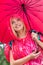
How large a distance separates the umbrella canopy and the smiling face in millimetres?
30

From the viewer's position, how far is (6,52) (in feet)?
5.24

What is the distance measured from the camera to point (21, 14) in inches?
65.2

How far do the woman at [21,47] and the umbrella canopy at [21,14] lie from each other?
36 millimetres

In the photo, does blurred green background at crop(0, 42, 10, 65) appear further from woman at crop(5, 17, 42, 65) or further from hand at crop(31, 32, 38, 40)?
hand at crop(31, 32, 38, 40)

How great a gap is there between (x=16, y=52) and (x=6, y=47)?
8cm

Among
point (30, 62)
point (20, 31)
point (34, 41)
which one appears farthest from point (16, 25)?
point (30, 62)

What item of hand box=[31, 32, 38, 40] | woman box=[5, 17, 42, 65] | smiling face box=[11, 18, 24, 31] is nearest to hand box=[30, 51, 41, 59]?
woman box=[5, 17, 42, 65]

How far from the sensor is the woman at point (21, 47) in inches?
62.1

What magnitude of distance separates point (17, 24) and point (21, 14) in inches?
3.1

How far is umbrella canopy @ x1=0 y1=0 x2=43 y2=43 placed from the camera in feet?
5.29

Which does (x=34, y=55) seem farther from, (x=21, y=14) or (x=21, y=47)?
(x=21, y=14)

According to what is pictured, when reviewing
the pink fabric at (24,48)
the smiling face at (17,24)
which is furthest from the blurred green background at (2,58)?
the smiling face at (17,24)

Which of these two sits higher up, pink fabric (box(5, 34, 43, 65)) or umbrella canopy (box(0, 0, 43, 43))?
umbrella canopy (box(0, 0, 43, 43))

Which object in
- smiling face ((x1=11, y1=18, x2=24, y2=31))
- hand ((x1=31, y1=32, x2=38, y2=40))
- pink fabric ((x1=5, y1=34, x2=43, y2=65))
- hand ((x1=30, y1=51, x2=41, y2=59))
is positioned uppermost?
smiling face ((x1=11, y1=18, x2=24, y2=31))
